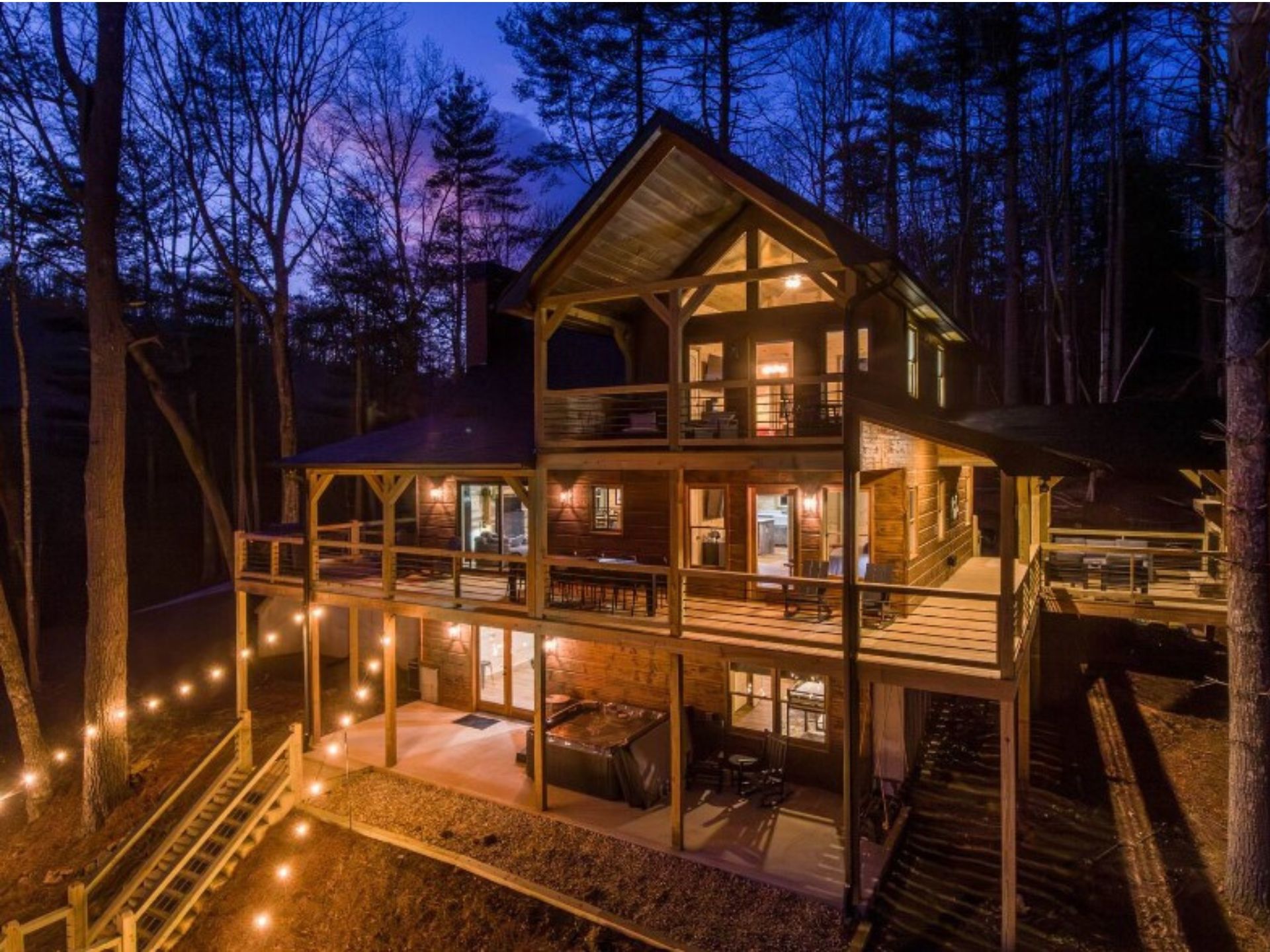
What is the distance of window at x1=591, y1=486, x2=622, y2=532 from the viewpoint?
45.6 feet

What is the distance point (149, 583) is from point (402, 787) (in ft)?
70.2

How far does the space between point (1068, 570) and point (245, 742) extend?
633 inches

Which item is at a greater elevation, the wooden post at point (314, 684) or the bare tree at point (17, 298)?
the bare tree at point (17, 298)

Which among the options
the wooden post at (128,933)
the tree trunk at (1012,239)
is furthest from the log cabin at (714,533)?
the tree trunk at (1012,239)

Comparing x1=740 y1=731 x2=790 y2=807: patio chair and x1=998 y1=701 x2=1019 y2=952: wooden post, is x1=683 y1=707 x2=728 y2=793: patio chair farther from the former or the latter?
x1=998 y1=701 x2=1019 y2=952: wooden post

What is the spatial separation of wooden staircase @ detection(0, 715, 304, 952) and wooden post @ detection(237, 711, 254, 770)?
1 centimetres

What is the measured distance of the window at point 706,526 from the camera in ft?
42.2

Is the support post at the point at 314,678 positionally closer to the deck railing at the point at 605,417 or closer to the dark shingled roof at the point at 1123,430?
the deck railing at the point at 605,417

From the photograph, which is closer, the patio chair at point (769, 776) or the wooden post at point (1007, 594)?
the wooden post at point (1007, 594)

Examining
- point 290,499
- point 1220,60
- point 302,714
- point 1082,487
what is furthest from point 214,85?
point 1082,487

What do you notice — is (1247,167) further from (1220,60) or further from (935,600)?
(935,600)

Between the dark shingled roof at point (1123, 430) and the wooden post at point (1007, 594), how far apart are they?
3.56 meters

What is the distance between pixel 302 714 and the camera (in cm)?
1521

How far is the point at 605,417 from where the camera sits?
13430mm
